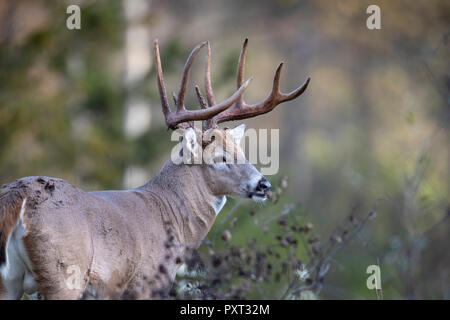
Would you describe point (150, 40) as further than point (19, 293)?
Yes

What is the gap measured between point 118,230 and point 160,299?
2.37 feet

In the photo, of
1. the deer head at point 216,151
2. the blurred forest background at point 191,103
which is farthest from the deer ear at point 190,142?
the blurred forest background at point 191,103

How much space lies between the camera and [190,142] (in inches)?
225

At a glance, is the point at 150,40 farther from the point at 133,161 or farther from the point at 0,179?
the point at 0,179

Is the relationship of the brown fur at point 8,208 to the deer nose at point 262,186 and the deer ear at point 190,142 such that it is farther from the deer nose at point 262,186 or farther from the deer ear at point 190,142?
the deer nose at point 262,186

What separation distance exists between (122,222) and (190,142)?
1.01m

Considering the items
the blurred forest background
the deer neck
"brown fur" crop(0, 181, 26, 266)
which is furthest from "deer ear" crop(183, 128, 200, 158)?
the blurred forest background

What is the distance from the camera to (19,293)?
475 cm

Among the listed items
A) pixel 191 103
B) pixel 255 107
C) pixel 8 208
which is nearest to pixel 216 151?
pixel 255 107

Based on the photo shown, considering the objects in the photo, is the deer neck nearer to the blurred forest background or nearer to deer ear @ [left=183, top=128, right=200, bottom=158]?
deer ear @ [left=183, top=128, right=200, bottom=158]

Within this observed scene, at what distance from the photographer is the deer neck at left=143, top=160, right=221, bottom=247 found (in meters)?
5.75

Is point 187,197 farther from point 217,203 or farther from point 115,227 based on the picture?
point 115,227

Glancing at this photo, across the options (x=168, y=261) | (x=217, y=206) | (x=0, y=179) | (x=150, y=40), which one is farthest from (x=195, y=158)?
(x=150, y=40)
